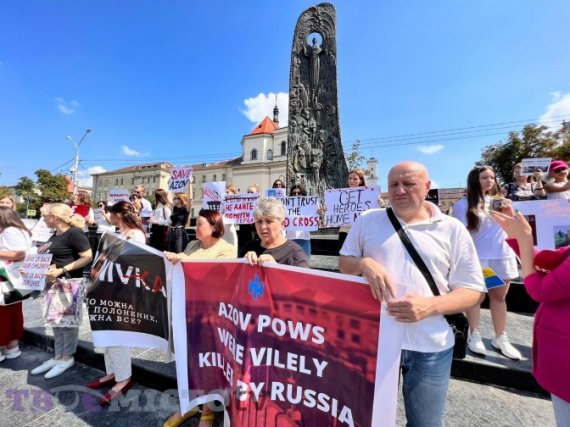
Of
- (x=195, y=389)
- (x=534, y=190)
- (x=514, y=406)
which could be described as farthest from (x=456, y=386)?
(x=534, y=190)

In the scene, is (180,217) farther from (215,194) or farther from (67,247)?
(67,247)

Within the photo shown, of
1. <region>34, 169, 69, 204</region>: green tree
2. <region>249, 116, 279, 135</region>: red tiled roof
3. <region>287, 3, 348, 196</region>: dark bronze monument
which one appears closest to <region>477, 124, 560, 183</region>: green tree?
<region>287, 3, 348, 196</region>: dark bronze monument

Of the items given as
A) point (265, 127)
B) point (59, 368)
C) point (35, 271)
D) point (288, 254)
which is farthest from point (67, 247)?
point (265, 127)

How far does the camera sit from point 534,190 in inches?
193

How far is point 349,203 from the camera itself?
461cm

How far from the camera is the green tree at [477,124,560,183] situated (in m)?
18.8

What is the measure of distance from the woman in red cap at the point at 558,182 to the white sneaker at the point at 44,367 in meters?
6.20

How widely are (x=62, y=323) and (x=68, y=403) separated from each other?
76 cm

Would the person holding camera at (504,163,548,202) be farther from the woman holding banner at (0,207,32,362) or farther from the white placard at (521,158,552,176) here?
the woman holding banner at (0,207,32,362)

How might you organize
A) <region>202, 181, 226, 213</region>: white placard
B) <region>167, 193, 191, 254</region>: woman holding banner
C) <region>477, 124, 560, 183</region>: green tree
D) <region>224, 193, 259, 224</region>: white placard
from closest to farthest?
<region>167, 193, 191, 254</region>: woman holding banner
<region>224, 193, 259, 224</region>: white placard
<region>202, 181, 226, 213</region>: white placard
<region>477, 124, 560, 183</region>: green tree

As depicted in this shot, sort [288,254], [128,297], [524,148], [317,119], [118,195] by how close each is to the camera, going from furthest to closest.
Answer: [524,148] → [317,119] → [118,195] → [128,297] → [288,254]

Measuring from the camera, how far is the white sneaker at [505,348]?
2.57m

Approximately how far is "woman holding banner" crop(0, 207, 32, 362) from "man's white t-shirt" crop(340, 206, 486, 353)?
405 centimetres

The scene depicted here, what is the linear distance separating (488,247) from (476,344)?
0.97m
